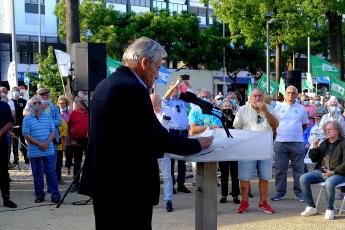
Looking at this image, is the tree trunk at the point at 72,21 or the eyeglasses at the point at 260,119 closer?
the eyeglasses at the point at 260,119

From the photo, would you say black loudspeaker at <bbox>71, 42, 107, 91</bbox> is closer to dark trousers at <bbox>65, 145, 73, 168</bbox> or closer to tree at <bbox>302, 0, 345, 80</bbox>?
dark trousers at <bbox>65, 145, 73, 168</bbox>

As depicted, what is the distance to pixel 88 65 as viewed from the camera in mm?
11172

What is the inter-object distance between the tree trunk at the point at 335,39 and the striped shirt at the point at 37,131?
18.6 m

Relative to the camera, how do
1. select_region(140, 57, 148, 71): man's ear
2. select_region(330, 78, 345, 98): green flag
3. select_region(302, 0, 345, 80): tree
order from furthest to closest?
select_region(302, 0, 345, 80): tree < select_region(330, 78, 345, 98): green flag < select_region(140, 57, 148, 71): man's ear

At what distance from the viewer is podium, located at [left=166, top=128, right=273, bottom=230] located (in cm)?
400

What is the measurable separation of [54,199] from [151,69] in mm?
6643

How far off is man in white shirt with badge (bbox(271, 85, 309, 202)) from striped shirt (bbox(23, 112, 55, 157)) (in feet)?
12.7

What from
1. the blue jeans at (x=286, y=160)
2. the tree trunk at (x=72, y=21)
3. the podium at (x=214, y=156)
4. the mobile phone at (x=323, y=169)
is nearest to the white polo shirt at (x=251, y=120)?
the mobile phone at (x=323, y=169)

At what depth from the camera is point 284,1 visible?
28.4m

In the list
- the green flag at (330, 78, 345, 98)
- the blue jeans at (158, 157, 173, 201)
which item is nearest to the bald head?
the blue jeans at (158, 157, 173, 201)

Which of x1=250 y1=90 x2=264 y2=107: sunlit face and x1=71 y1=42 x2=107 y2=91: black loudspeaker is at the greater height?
x1=71 y1=42 x2=107 y2=91: black loudspeaker

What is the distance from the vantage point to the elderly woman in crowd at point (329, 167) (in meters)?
8.45

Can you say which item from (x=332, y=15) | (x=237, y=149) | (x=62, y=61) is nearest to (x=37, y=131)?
(x=62, y=61)

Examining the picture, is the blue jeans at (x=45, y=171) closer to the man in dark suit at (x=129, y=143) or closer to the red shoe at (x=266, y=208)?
the red shoe at (x=266, y=208)
